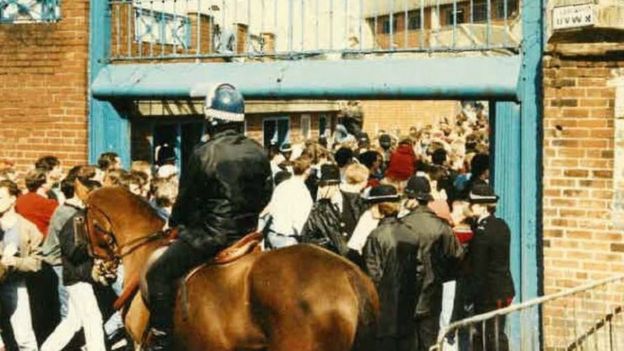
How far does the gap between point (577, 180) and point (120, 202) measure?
4.32 m

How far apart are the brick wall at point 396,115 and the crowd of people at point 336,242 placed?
2178cm

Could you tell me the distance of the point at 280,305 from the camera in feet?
21.1

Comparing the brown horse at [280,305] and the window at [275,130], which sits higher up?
the window at [275,130]

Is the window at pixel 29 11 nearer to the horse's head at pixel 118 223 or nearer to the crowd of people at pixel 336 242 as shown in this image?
the crowd of people at pixel 336 242

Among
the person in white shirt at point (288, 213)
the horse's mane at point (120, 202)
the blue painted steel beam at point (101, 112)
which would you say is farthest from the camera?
the blue painted steel beam at point (101, 112)

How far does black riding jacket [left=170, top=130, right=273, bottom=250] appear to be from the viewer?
6828 mm

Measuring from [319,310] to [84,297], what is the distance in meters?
3.87

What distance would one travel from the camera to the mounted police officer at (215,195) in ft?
22.5

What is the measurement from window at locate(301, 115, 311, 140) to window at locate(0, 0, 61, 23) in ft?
29.9

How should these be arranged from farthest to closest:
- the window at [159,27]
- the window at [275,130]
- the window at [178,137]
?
1. the window at [275,130]
2. the window at [178,137]
3. the window at [159,27]

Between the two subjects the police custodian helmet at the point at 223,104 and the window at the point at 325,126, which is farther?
the window at the point at 325,126

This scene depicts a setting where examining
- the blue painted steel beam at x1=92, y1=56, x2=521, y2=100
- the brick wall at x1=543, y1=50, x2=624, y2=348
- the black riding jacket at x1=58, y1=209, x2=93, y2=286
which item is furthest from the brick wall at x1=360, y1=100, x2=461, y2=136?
the black riding jacket at x1=58, y1=209, x2=93, y2=286

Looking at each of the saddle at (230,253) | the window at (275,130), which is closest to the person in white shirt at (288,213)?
the saddle at (230,253)

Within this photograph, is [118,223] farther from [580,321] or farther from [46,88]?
[46,88]
